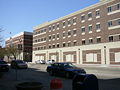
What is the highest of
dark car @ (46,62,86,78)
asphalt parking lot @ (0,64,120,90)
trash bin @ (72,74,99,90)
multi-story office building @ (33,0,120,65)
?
multi-story office building @ (33,0,120,65)

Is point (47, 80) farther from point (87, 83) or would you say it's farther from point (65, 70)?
point (87, 83)

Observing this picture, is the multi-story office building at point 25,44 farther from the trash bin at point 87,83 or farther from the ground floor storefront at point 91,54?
the trash bin at point 87,83

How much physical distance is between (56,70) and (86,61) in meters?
35.2

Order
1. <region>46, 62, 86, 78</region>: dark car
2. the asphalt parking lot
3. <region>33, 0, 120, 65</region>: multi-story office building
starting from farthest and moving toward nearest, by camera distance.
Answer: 1. <region>33, 0, 120, 65</region>: multi-story office building
2. <region>46, 62, 86, 78</region>: dark car
3. the asphalt parking lot

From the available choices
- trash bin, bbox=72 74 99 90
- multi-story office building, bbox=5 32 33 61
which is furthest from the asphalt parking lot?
multi-story office building, bbox=5 32 33 61

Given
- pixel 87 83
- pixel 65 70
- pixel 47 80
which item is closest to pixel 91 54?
pixel 65 70

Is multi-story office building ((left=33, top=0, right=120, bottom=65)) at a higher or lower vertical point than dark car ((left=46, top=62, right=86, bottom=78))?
higher

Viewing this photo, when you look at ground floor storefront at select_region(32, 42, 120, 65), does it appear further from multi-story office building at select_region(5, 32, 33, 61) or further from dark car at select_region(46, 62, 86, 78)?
dark car at select_region(46, 62, 86, 78)

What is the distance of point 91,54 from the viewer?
52.5 m

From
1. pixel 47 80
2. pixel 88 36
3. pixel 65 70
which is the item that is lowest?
pixel 47 80

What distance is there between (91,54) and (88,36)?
5.49 metres

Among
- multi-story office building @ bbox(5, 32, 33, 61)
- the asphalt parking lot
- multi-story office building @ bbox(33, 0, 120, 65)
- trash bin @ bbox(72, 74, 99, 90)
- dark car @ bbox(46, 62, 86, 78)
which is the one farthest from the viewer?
multi-story office building @ bbox(5, 32, 33, 61)

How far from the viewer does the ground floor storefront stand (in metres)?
45.9

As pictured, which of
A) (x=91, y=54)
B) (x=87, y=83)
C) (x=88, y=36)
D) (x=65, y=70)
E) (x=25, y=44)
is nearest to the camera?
(x=87, y=83)
